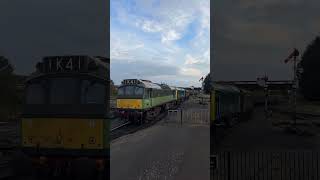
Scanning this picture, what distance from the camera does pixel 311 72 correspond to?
1525 cm

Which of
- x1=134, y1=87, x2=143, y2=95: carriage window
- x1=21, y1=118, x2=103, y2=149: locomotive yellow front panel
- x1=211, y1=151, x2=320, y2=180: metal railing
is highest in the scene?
x1=134, y1=87, x2=143, y2=95: carriage window

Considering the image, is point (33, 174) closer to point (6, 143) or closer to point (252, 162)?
point (6, 143)

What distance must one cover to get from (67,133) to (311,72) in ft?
36.7

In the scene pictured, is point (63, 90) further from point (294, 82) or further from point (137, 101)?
point (294, 82)

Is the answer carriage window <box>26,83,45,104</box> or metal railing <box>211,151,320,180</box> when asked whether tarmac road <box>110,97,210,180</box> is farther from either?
carriage window <box>26,83,45,104</box>

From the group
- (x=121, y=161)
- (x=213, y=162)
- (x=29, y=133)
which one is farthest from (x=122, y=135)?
(x=213, y=162)

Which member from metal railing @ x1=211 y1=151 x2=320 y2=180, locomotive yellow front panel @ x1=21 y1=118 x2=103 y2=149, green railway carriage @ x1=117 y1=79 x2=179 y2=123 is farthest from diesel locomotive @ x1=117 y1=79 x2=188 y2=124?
metal railing @ x1=211 y1=151 x2=320 y2=180

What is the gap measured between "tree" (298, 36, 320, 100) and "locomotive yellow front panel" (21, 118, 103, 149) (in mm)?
8927

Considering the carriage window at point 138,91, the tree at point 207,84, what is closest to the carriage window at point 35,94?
the tree at point 207,84

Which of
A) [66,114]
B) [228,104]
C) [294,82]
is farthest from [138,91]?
[66,114]

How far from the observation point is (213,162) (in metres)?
5.61

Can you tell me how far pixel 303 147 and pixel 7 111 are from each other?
8.79 metres

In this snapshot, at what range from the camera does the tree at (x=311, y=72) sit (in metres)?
14.5

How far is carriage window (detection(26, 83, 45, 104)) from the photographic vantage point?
6.98 m
